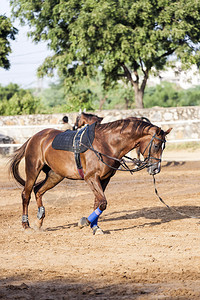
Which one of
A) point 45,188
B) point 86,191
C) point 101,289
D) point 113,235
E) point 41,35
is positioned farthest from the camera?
point 41,35

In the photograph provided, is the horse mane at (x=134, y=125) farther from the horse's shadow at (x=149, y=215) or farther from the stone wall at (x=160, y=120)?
the stone wall at (x=160, y=120)

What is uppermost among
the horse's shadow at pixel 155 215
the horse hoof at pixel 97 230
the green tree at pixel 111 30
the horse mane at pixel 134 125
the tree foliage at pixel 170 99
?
the green tree at pixel 111 30

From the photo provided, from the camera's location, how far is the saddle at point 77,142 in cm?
816

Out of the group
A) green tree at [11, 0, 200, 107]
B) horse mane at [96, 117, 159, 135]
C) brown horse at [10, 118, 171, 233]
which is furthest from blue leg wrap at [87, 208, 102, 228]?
green tree at [11, 0, 200, 107]

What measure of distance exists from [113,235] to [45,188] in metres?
1.72

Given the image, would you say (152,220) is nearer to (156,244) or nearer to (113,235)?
(113,235)

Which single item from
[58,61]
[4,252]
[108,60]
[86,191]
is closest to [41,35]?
[58,61]

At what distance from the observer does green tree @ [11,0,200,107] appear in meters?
26.8

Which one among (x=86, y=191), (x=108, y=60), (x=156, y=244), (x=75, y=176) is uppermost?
(x=108, y=60)

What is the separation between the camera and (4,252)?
6883 millimetres

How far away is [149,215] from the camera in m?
9.75

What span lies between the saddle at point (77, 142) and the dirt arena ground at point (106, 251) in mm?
1312

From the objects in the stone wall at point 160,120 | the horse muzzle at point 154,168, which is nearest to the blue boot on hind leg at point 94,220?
the horse muzzle at point 154,168

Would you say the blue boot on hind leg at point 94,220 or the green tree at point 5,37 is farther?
the green tree at point 5,37
